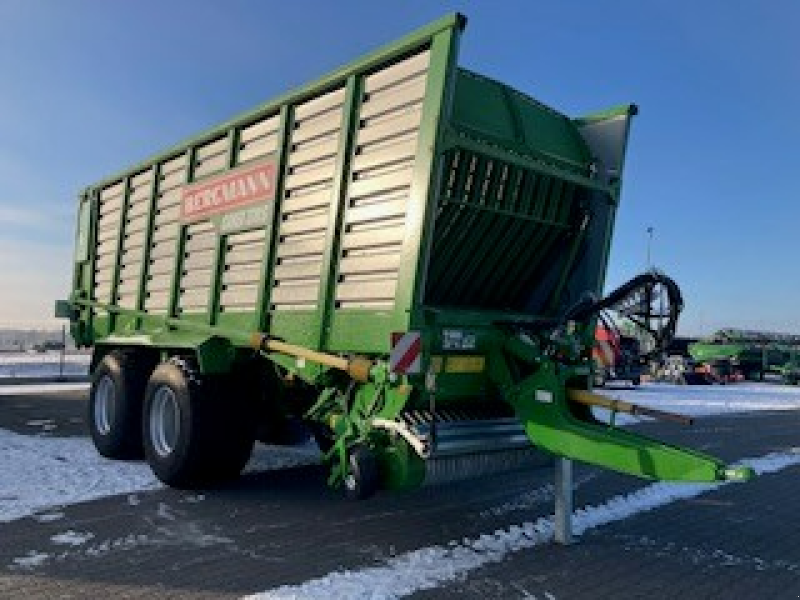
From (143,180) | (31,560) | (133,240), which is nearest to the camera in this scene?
(31,560)

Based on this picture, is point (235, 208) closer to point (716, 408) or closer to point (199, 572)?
point (199, 572)

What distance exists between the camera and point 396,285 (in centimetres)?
493

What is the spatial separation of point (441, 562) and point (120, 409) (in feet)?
14.4

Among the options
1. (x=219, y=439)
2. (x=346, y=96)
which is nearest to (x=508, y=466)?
(x=219, y=439)

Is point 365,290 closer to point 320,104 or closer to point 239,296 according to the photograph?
point 320,104

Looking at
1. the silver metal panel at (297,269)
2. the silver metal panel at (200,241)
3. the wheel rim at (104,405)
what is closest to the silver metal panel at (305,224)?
the silver metal panel at (297,269)

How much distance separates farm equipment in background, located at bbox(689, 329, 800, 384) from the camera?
30.4 m

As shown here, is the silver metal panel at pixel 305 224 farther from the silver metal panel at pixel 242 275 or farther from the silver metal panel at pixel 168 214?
the silver metal panel at pixel 168 214

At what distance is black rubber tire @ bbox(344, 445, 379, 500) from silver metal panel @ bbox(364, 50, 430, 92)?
8.19ft

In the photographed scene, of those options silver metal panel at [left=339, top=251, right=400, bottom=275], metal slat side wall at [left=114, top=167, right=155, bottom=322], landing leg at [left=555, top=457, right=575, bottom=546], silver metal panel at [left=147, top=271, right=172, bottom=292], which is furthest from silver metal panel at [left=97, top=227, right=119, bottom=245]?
landing leg at [left=555, top=457, right=575, bottom=546]

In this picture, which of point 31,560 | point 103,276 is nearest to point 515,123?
point 31,560

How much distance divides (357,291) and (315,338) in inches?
21.8

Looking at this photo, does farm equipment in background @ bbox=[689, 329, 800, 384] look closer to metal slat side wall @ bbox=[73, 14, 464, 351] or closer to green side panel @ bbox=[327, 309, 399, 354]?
metal slat side wall @ bbox=[73, 14, 464, 351]

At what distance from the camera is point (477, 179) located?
18.5ft
